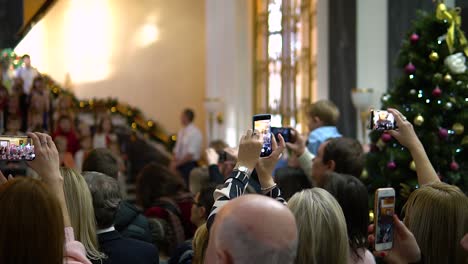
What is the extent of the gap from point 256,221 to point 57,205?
727 mm

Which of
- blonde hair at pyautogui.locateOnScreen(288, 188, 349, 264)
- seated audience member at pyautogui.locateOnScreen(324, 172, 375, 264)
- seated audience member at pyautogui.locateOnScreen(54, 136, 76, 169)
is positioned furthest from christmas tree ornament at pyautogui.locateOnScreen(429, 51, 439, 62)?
seated audience member at pyautogui.locateOnScreen(54, 136, 76, 169)

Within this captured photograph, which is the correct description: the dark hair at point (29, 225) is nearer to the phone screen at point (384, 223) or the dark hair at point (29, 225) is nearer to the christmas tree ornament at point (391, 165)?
the phone screen at point (384, 223)

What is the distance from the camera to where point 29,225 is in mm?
2424

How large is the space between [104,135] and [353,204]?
31.9ft

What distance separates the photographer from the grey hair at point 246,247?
2.11 meters

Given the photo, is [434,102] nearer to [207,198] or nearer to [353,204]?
[207,198]

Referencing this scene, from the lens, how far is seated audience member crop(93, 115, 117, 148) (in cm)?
1275

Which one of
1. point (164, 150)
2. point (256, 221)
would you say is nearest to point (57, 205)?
point (256, 221)

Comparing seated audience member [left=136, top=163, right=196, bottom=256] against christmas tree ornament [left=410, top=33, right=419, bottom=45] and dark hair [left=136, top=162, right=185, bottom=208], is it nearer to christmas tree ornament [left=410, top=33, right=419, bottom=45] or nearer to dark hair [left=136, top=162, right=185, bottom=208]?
dark hair [left=136, top=162, right=185, bottom=208]

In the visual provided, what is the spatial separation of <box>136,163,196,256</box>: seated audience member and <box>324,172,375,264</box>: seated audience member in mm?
1748

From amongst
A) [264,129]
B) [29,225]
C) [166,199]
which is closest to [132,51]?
[166,199]

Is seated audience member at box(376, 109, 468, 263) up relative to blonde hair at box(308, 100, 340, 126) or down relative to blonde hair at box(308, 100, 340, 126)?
down

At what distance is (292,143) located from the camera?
5.42 metres

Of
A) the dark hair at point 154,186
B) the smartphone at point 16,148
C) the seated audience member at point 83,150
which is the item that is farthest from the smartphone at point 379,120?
the seated audience member at point 83,150
